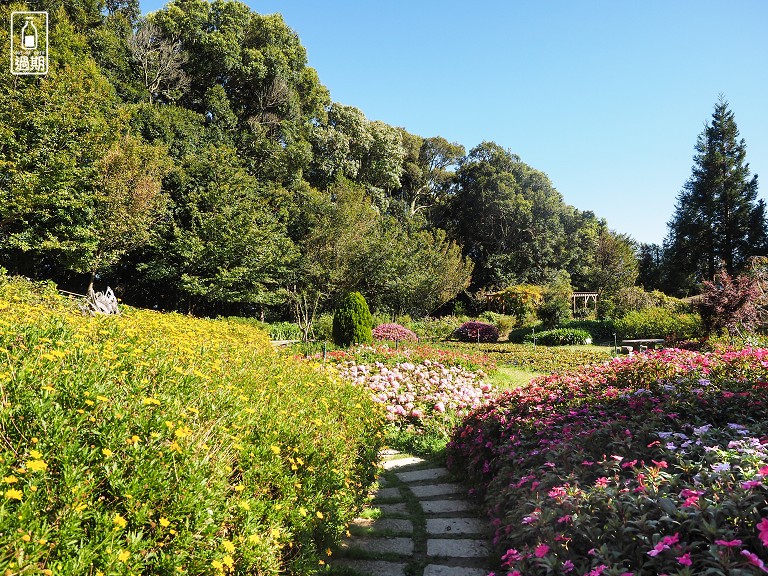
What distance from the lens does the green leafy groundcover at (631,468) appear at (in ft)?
5.32

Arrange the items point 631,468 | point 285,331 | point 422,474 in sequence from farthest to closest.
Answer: point 285,331 → point 422,474 → point 631,468

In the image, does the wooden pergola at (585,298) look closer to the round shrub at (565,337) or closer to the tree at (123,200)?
the round shrub at (565,337)

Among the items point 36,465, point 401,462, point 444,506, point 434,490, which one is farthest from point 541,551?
point 401,462

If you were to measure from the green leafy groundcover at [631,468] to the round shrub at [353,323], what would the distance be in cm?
647

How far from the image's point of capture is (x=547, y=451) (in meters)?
2.89

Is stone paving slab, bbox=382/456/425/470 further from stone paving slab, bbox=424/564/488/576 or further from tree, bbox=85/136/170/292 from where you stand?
tree, bbox=85/136/170/292

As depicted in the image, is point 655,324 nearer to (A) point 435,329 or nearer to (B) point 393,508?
(A) point 435,329

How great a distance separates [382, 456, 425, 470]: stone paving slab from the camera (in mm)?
4797

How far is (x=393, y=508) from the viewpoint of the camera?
3668 mm

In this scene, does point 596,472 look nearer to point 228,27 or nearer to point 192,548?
point 192,548

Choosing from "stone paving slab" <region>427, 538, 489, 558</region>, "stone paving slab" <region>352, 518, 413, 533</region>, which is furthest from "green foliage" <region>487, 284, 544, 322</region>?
"stone paving slab" <region>427, 538, 489, 558</region>

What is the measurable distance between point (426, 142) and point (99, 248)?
24945mm

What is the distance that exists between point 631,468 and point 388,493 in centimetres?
230

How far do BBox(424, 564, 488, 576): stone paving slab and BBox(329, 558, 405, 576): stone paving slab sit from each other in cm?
16
